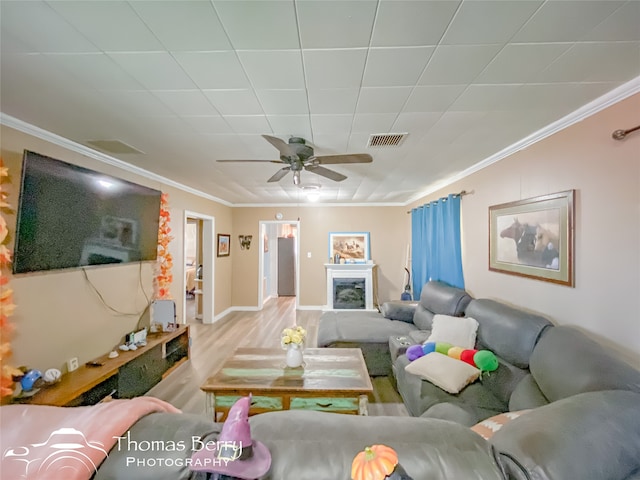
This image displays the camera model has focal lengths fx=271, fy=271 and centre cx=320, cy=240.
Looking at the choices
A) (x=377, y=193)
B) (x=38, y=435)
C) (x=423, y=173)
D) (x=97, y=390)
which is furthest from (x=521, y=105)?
(x=97, y=390)

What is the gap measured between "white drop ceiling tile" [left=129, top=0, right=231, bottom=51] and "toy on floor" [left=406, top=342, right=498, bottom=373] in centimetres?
266

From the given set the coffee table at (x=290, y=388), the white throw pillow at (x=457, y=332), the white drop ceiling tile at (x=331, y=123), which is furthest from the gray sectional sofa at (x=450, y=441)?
the white drop ceiling tile at (x=331, y=123)

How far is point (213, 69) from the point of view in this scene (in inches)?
56.4

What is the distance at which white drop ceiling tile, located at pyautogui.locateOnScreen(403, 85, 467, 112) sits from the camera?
160cm

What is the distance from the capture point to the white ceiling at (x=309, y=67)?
1.08 metres

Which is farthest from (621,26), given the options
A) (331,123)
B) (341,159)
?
(341,159)

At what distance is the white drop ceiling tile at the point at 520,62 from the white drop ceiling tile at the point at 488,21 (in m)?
0.12

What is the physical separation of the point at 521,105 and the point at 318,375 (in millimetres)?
2471

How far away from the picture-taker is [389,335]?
3.23 m

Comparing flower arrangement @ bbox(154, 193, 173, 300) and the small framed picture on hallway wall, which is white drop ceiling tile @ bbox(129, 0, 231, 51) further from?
the small framed picture on hallway wall

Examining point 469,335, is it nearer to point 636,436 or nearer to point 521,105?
point 636,436

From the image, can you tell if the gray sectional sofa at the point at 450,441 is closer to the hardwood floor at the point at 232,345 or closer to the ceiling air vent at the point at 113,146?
the hardwood floor at the point at 232,345

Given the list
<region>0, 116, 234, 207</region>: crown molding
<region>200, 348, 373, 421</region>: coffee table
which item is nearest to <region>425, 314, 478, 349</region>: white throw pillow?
<region>200, 348, 373, 421</region>: coffee table

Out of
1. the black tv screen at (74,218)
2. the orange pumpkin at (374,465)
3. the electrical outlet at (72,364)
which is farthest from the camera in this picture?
the electrical outlet at (72,364)
